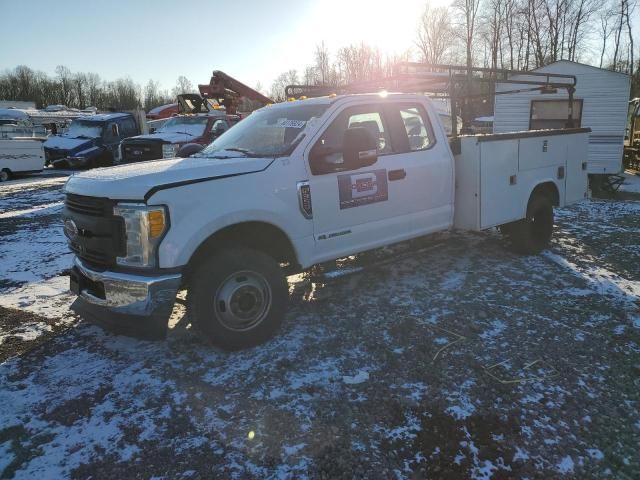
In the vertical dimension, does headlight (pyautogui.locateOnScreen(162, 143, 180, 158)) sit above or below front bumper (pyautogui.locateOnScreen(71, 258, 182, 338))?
above

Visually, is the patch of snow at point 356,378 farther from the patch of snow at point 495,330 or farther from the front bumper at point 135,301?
the front bumper at point 135,301

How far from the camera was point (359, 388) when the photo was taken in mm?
3105

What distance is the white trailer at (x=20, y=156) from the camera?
15180 millimetres

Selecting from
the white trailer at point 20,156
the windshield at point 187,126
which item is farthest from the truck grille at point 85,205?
the white trailer at point 20,156

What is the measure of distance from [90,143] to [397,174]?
17.1m

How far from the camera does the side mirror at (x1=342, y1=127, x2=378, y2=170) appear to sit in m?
3.78

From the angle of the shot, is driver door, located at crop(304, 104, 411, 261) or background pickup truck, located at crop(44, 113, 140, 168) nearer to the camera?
driver door, located at crop(304, 104, 411, 261)

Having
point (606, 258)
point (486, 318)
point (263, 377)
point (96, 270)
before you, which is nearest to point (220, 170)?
point (96, 270)

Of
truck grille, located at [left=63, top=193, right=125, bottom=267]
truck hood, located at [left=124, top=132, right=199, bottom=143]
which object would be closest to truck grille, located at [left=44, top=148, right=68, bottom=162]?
truck hood, located at [left=124, top=132, right=199, bottom=143]

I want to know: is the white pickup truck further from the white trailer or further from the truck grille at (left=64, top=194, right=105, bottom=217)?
the white trailer

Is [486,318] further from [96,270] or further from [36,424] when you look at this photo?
[36,424]

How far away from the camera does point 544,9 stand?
4831cm

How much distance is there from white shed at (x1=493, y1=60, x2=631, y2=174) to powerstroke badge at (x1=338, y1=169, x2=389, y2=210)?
12036 millimetres

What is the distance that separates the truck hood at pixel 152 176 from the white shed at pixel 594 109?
44.0ft
